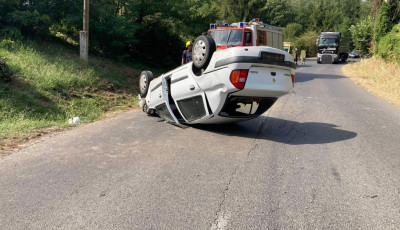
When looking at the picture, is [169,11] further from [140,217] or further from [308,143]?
[140,217]

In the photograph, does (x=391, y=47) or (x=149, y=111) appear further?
(x=391, y=47)

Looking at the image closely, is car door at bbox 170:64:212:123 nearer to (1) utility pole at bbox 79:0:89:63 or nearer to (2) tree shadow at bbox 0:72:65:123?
(2) tree shadow at bbox 0:72:65:123

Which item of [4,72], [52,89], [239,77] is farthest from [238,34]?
[4,72]

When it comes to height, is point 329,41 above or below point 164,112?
above

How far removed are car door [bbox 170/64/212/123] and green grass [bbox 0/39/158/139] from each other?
2882 millimetres

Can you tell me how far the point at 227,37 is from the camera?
13500 millimetres

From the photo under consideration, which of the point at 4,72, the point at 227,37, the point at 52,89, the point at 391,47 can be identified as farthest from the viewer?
the point at 391,47

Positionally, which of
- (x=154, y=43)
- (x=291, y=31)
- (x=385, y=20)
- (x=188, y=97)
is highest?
(x=291, y=31)

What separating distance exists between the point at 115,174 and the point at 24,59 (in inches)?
346

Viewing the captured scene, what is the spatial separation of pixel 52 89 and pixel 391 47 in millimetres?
23714

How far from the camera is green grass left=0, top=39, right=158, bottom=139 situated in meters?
8.92

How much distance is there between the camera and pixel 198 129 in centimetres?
811

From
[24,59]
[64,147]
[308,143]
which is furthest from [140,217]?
[24,59]

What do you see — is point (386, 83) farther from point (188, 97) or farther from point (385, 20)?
point (188, 97)
